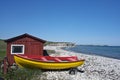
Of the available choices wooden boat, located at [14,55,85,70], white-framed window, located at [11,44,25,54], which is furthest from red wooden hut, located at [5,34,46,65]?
wooden boat, located at [14,55,85,70]

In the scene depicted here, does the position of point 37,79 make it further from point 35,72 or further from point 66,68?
point 66,68

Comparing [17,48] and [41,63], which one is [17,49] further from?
[41,63]

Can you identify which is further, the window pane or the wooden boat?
the window pane

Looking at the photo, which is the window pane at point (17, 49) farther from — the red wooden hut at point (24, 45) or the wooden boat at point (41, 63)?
the wooden boat at point (41, 63)

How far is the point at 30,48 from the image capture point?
20672 millimetres

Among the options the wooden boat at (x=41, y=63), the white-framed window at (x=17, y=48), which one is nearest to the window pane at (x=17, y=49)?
the white-framed window at (x=17, y=48)

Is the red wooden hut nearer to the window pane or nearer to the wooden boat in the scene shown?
the window pane

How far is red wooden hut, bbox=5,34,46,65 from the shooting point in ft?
65.3

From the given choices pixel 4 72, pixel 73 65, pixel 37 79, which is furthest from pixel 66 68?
pixel 4 72

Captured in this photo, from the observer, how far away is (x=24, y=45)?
20484 millimetres

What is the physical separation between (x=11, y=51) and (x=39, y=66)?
163 inches

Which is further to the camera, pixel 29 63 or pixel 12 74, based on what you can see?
pixel 29 63

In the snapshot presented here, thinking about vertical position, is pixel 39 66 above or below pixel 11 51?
below

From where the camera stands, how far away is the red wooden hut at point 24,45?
19891 millimetres
